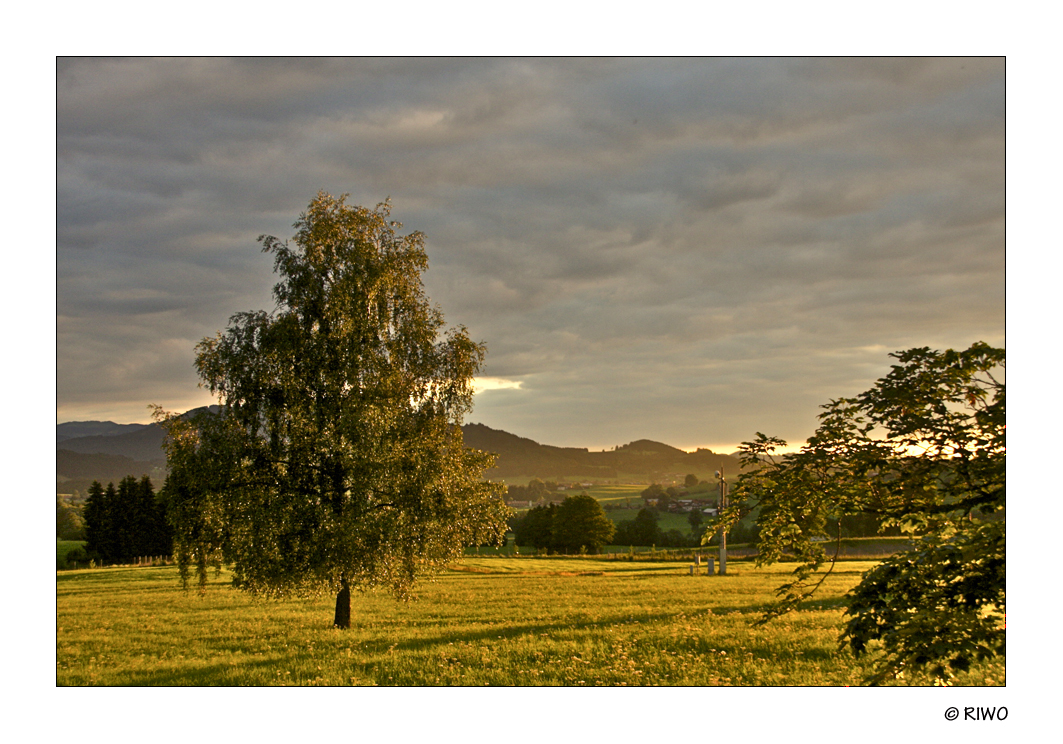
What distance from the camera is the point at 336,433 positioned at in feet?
40.3

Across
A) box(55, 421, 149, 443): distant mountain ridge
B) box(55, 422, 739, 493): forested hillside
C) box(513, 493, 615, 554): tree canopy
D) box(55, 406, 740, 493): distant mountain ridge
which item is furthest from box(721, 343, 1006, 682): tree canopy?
box(513, 493, 615, 554): tree canopy

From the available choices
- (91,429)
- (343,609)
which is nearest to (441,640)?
(343,609)

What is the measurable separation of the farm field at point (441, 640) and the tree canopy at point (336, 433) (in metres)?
1.32

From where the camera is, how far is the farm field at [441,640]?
1046 cm

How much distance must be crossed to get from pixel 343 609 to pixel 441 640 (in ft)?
8.12

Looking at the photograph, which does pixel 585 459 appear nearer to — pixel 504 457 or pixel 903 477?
pixel 504 457

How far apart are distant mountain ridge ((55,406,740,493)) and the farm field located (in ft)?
7.46

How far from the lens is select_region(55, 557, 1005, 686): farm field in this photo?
412 inches

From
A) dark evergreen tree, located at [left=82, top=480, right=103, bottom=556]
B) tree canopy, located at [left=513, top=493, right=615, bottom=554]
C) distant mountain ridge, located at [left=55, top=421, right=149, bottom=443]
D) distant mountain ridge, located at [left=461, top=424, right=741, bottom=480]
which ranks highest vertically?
distant mountain ridge, located at [left=55, top=421, right=149, bottom=443]

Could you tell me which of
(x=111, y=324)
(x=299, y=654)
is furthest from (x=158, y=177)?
(x=299, y=654)

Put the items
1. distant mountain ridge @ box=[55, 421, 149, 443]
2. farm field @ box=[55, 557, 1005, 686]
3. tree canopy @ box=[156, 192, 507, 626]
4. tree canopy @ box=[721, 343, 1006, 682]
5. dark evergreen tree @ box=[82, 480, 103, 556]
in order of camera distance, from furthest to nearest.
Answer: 1. dark evergreen tree @ box=[82, 480, 103, 556]
2. tree canopy @ box=[156, 192, 507, 626]
3. farm field @ box=[55, 557, 1005, 686]
4. distant mountain ridge @ box=[55, 421, 149, 443]
5. tree canopy @ box=[721, 343, 1006, 682]

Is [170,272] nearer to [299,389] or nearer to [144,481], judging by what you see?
[299,389]

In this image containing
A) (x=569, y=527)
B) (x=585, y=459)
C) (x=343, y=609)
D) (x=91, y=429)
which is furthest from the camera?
(x=569, y=527)

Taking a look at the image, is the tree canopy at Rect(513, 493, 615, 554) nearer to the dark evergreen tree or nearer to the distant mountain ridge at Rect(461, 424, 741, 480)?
the distant mountain ridge at Rect(461, 424, 741, 480)
